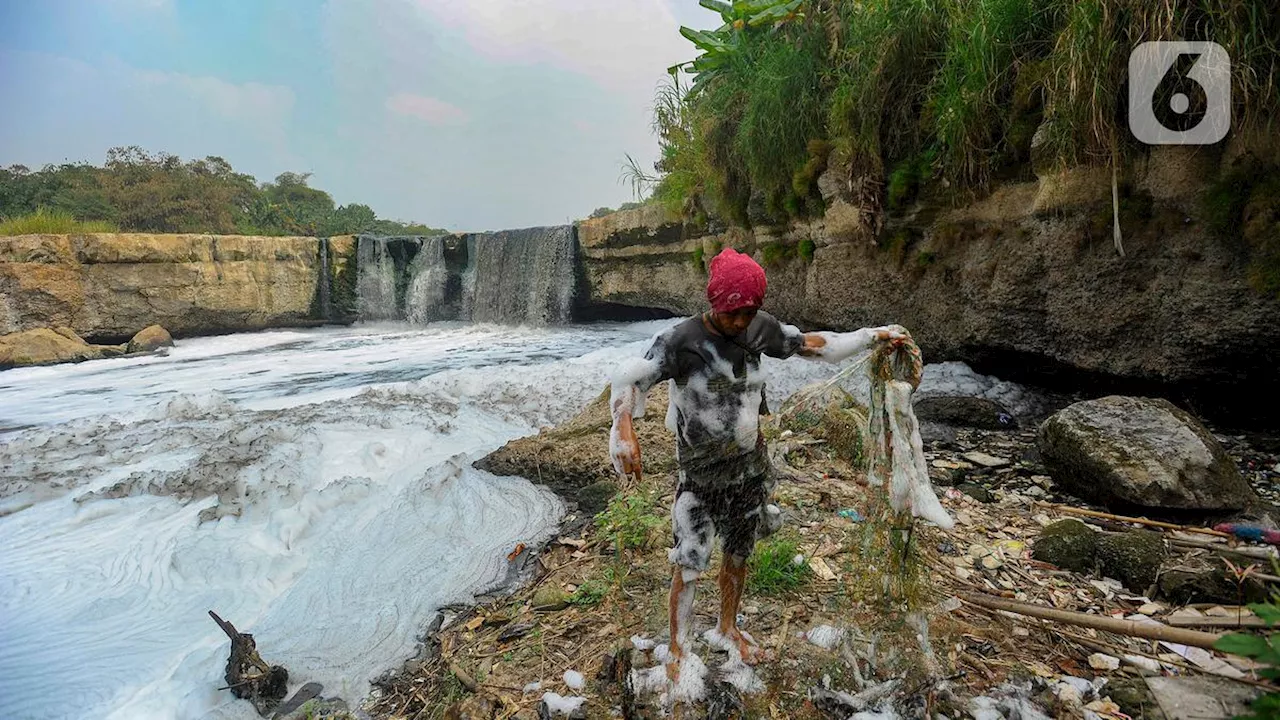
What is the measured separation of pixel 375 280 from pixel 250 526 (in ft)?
44.1

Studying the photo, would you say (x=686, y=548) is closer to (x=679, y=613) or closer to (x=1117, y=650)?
(x=679, y=613)

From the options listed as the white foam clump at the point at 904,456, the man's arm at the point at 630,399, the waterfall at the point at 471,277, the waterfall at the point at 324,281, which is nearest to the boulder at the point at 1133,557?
the white foam clump at the point at 904,456

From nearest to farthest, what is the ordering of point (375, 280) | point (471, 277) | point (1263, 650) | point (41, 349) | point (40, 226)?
1. point (1263, 650)
2. point (41, 349)
3. point (40, 226)
4. point (471, 277)
5. point (375, 280)

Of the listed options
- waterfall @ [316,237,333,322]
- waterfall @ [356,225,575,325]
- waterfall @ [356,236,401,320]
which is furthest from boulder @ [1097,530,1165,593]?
waterfall @ [316,237,333,322]

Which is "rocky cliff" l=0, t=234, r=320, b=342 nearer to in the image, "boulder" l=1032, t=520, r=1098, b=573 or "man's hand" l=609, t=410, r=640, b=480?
"man's hand" l=609, t=410, r=640, b=480

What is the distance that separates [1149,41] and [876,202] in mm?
2478

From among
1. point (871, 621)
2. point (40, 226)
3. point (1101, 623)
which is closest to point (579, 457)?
point (871, 621)

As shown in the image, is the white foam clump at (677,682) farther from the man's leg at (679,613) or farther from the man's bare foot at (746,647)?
the man's bare foot at (746,647)

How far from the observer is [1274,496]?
125 inches

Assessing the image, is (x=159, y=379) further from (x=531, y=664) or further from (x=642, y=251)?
(x=531, y=664)

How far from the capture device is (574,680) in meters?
2.13

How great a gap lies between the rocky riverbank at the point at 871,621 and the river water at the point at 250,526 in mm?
523

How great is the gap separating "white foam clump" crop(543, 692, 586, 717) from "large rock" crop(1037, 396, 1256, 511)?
293cm

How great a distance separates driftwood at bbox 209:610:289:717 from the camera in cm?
236
